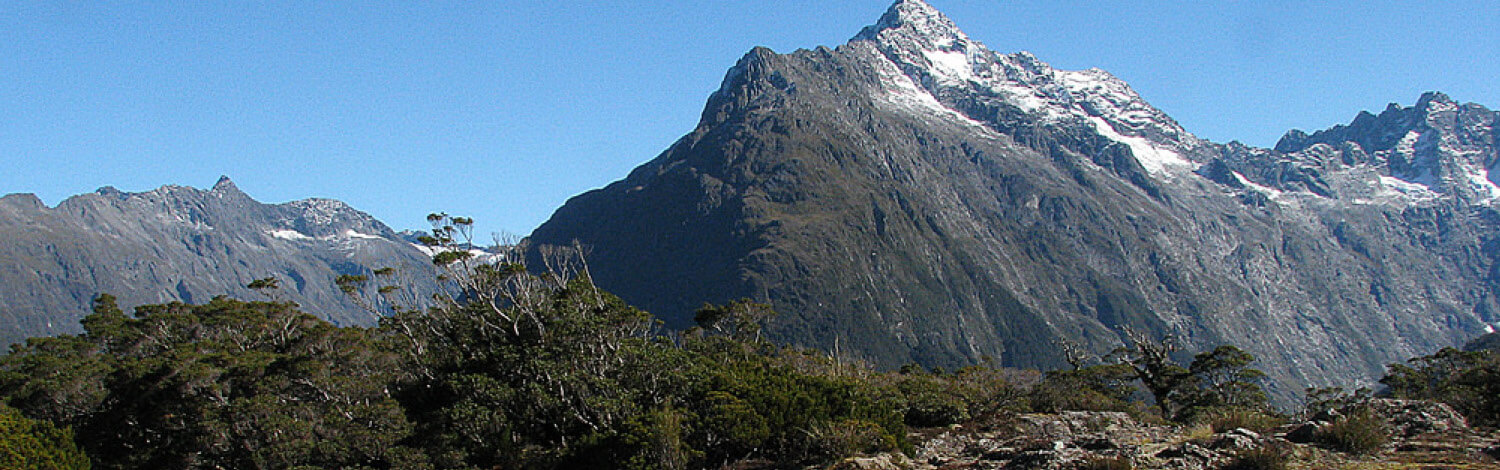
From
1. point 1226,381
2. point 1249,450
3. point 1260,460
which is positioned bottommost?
point 1260,460

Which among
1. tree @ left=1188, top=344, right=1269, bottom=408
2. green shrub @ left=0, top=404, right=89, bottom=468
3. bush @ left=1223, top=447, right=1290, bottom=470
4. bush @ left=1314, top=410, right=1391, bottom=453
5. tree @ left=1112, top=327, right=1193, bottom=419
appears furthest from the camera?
tree @ left=1188, top=344, right=1269, bottom=408

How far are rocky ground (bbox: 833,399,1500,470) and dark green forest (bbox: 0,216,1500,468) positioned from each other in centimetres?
318

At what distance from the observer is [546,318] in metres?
44.2

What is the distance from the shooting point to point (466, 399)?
3666cm

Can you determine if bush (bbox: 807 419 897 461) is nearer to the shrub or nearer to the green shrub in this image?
Result: the shrub

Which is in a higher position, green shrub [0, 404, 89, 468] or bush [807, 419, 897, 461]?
green shrub [0, 404, 89, 468]

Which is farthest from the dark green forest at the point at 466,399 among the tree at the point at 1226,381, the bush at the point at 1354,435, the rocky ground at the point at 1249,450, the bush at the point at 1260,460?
the bush at the point at 1260,460

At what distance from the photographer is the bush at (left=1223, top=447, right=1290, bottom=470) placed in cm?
1891

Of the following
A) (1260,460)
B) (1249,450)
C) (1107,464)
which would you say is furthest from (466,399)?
(1260,460)

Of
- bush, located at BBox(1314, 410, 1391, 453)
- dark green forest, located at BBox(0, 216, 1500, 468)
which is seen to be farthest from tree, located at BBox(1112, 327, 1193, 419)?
bush, located at BBox(1314, 410, 1391, 453)

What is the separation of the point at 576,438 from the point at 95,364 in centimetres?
2437

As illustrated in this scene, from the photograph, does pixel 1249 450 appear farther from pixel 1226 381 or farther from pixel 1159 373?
pixel 1226 381

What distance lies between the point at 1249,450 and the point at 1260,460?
410mm

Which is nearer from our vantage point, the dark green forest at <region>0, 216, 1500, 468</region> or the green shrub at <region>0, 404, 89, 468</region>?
the green shrub at <region>0, 404, 89, 468</region>
